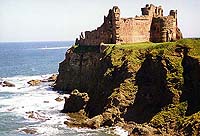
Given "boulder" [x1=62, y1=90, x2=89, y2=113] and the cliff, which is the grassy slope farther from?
"boulder" [x1=62, y1=90, x2=89, y2=113]

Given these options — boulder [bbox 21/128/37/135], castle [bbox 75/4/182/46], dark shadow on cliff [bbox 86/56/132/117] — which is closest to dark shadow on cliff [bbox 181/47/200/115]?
dark shadow on cliff [bbox 86/56/132/117]

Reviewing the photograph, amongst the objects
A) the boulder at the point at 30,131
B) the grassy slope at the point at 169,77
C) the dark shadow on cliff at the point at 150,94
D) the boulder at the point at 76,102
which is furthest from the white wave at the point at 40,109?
the grassy slope at the point at 169,77

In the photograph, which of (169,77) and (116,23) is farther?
(116,23)

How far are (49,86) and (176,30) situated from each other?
3464 cm

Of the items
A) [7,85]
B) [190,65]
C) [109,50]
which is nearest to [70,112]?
[109,50]

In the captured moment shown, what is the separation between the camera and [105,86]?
7475 cm

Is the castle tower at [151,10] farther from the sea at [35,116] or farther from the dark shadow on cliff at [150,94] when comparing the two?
the dark shadow on cliff at [150,94]

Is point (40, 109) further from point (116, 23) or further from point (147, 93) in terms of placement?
point (116, 23)

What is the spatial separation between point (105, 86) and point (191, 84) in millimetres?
16571

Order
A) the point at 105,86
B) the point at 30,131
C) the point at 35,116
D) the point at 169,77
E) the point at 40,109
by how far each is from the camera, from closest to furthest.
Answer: the point at 30,131
the point at 169,77
the point at 35,116
the point at 105,86
the point at 40,109

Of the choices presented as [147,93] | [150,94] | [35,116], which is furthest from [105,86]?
[35,116]

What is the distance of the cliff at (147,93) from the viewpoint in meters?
61.1

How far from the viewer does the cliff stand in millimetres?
61094

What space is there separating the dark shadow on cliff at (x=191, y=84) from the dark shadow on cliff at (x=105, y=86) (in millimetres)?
9702
